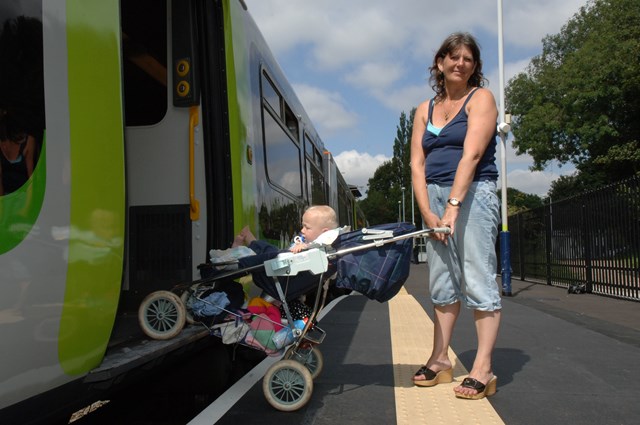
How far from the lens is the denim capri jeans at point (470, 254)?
10.7ft

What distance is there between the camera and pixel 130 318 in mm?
3607

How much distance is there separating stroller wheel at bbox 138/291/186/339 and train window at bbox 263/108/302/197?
2.35 m

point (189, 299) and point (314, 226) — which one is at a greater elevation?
point (314, 226)

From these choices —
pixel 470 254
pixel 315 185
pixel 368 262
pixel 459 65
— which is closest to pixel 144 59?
pixel 459 65

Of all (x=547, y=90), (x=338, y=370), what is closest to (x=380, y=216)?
(x=547, y=90)

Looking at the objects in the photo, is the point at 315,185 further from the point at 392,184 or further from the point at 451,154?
the point at 392,184

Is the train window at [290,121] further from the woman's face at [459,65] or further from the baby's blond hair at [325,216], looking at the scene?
the woman's face at [459,65]

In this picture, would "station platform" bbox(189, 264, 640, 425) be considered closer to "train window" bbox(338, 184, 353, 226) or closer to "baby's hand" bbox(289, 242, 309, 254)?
"baby's hand" bbox(289, 242, 309, 254)

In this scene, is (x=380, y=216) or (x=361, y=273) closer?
(x=361, y=273)

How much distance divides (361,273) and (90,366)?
1.44 metres

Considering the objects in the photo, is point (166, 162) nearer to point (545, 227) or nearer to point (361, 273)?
point (361, 273)

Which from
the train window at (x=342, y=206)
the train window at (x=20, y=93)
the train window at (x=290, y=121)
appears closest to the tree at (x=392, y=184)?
the train window at (x=342, y=206)

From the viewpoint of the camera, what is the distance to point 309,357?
3.45m

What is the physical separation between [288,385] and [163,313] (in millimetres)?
766
